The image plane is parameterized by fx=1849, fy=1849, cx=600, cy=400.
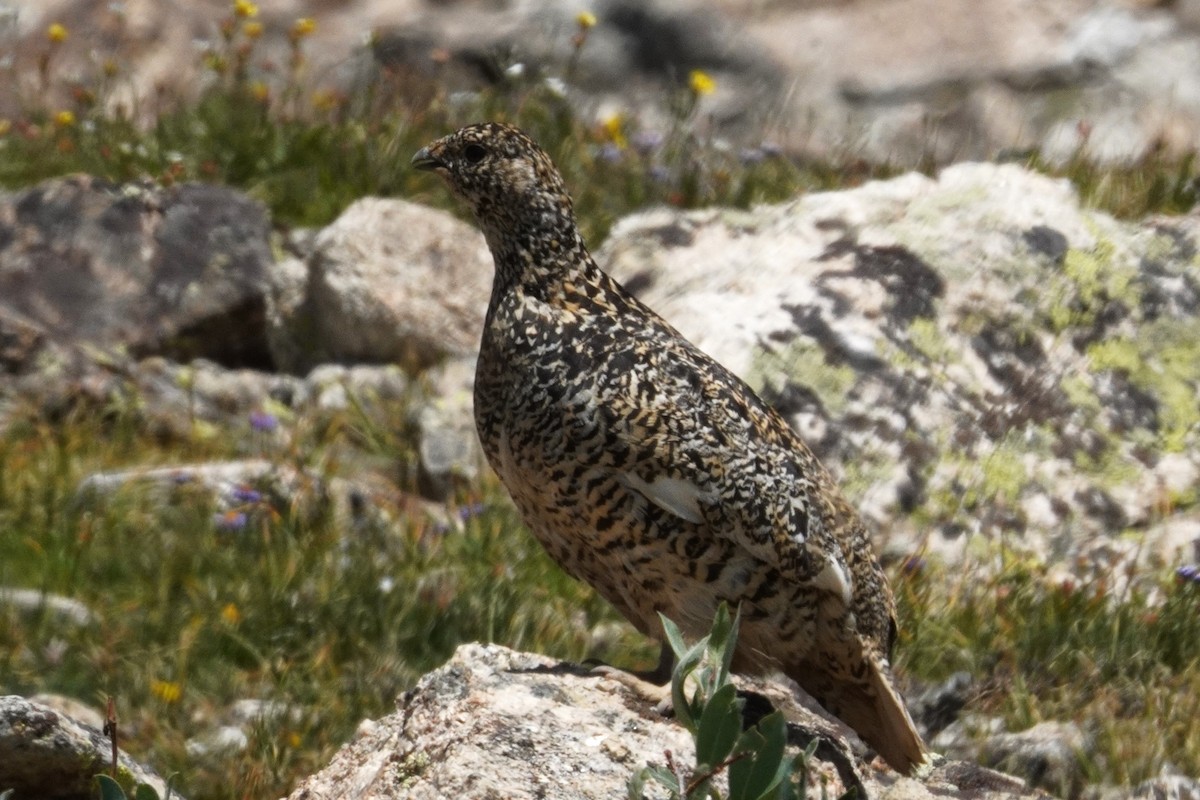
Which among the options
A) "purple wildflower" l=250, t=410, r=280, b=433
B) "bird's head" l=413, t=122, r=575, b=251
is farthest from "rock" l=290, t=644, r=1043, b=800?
"purple wildflower" l=250, t=410, r=280, b=433

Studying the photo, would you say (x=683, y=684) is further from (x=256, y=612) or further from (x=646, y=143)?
(x=646, y=143)

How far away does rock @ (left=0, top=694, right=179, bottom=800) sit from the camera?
3.91 metres

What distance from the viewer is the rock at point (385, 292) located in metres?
8.73

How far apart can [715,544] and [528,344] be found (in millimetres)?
683

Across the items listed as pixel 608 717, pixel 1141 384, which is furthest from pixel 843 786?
pixel 1141 384

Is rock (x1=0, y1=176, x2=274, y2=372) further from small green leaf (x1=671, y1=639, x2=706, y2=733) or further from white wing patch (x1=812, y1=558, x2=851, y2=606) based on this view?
small green leaf (x1=671, y1=639, x2=706, y2=733)

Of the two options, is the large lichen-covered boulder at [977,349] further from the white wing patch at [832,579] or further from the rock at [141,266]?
the rock at [141,266]

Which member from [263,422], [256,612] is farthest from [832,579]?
[263,422]

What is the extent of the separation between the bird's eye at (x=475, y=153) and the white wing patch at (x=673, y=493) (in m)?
1.14

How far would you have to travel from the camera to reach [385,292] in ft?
28.6

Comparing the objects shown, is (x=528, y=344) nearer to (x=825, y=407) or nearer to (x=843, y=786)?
(x=843, y=786)

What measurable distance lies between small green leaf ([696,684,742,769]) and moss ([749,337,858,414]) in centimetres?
421

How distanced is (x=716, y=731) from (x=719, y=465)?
1740 mm

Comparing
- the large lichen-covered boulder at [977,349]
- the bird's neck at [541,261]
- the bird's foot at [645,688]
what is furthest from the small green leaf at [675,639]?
the large lichen-covered boulder at [977,349]
